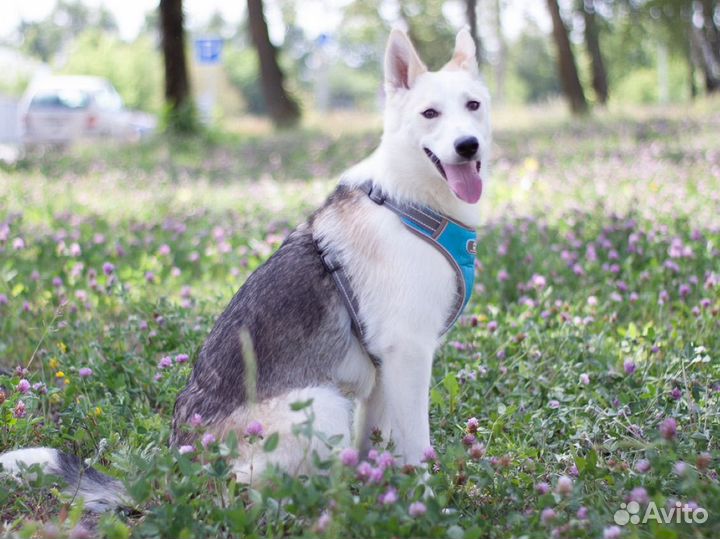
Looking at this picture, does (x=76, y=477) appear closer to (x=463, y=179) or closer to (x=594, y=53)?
(x=463, y=179)

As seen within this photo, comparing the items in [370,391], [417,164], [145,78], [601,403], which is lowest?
[601,403]

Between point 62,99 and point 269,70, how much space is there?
6333mm

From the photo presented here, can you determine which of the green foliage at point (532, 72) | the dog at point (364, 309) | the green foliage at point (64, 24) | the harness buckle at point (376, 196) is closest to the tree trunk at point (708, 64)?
the dog at point (364, 309)

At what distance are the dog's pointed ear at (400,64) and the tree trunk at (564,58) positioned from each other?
55.0ft

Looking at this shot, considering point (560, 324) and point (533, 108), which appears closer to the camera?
point (560, 324)

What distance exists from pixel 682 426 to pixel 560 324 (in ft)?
4.13

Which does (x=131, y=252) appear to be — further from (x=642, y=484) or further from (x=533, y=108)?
(x=533, y=108)

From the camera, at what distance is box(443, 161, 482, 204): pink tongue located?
125 inches

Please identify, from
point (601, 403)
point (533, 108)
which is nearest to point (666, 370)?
point (601, 403)

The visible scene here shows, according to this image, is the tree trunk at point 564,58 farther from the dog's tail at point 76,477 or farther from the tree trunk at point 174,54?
the dog's tail at point 76,477

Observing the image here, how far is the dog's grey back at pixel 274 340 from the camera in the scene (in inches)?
115

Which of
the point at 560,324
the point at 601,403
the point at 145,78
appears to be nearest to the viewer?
the point at 601,403

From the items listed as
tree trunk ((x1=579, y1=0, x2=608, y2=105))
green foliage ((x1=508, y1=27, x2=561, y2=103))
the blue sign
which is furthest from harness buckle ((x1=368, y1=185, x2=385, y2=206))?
green foliage ((x1=508, y1=27, x2=561, y2=103))

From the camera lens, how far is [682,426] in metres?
Answer: 3.28
